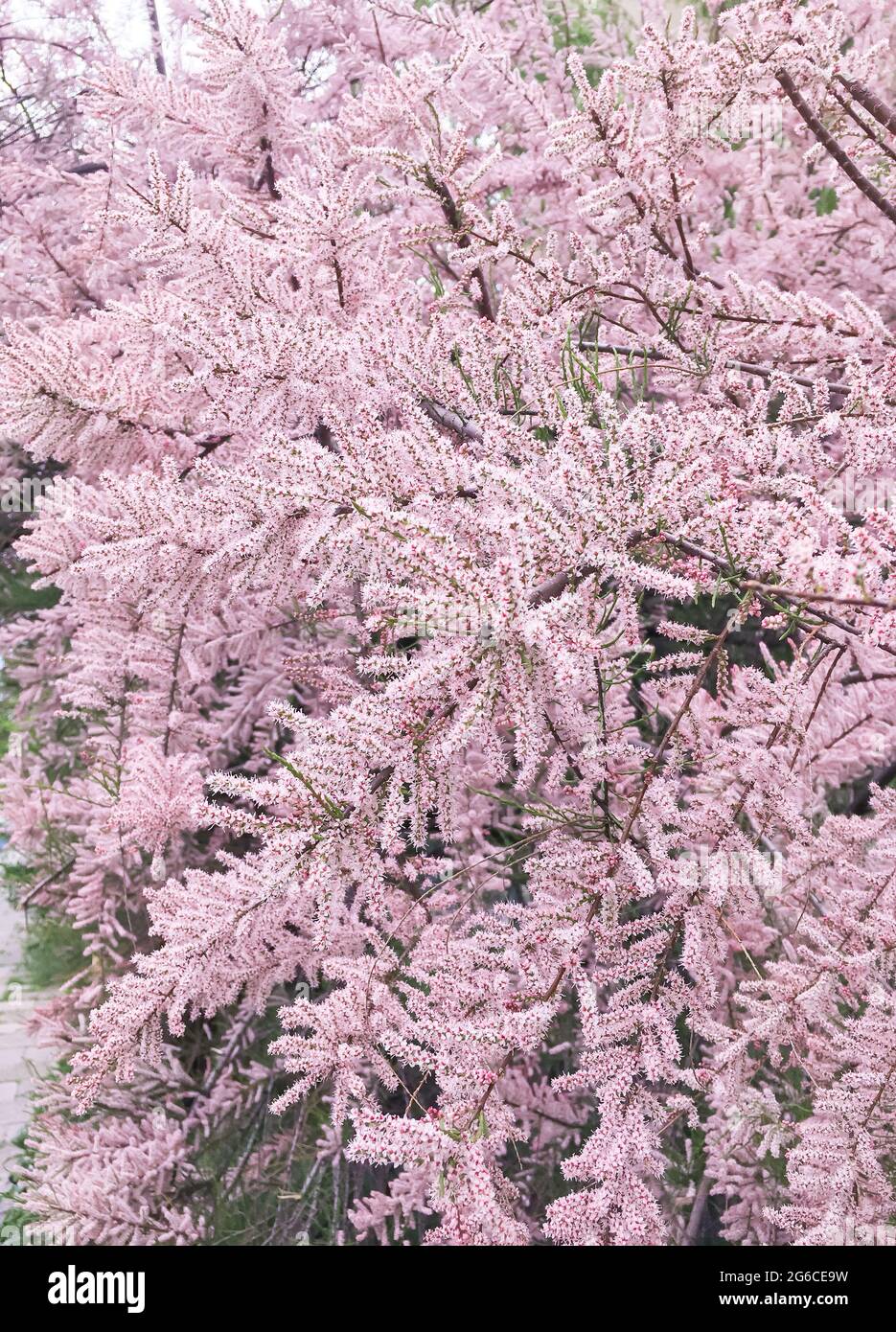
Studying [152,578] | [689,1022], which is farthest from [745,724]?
[152,578]

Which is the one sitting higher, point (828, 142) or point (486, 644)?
point (828, 142)

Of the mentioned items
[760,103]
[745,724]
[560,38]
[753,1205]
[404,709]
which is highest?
[560,38]

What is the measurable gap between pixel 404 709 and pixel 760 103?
1.94 meters

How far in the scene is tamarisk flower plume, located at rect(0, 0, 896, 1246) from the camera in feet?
4.23

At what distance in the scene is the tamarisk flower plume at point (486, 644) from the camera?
1289 millimetres

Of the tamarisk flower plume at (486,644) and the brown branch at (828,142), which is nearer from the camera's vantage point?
the tamarisk flower plume at (486,644)

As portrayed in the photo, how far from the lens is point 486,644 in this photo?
3.71 feet

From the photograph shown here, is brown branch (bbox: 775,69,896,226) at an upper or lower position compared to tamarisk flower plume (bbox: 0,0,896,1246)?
upper

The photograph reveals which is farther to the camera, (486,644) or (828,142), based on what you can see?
(828,142)

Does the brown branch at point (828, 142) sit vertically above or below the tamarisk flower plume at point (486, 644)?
above

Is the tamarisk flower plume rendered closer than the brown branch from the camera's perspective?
Yes

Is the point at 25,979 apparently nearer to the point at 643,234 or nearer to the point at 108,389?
the point at 108,389

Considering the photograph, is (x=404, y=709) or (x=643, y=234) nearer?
(x=404, y=709)
